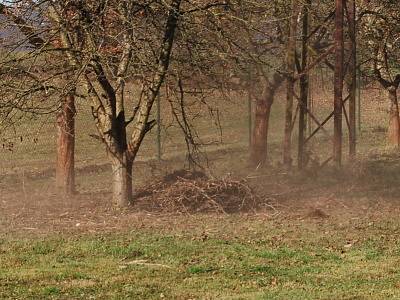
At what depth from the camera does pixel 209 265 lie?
27.9 ft

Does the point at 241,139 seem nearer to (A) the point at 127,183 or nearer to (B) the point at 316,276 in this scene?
(A) the point at 127,183

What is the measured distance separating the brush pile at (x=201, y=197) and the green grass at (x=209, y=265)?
1794 millimetres

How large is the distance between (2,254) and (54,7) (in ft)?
13.0

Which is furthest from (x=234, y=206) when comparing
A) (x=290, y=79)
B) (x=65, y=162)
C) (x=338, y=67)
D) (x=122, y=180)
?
(x=290, y=79)

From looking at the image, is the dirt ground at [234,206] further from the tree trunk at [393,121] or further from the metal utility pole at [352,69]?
the tree trunk at [393,121]

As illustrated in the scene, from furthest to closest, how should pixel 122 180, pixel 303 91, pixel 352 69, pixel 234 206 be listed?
pixel 352 69, pixel 303 91, pixel 122 180, pixel 234 206

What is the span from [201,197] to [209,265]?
14.8 ft

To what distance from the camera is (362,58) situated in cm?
2220

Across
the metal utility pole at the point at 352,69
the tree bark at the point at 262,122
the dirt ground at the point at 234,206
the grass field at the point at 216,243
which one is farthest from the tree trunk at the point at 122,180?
the tree bark at the point at 262,122

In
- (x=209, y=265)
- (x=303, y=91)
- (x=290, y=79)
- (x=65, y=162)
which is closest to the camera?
(x=209, y=265)

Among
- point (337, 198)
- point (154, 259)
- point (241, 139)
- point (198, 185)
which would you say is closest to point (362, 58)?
point (241, 139)

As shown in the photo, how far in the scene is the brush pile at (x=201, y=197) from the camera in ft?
41.8

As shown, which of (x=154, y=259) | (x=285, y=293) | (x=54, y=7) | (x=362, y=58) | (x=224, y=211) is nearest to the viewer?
(x=285, y=293)

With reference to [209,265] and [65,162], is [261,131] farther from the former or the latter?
[209,265]
